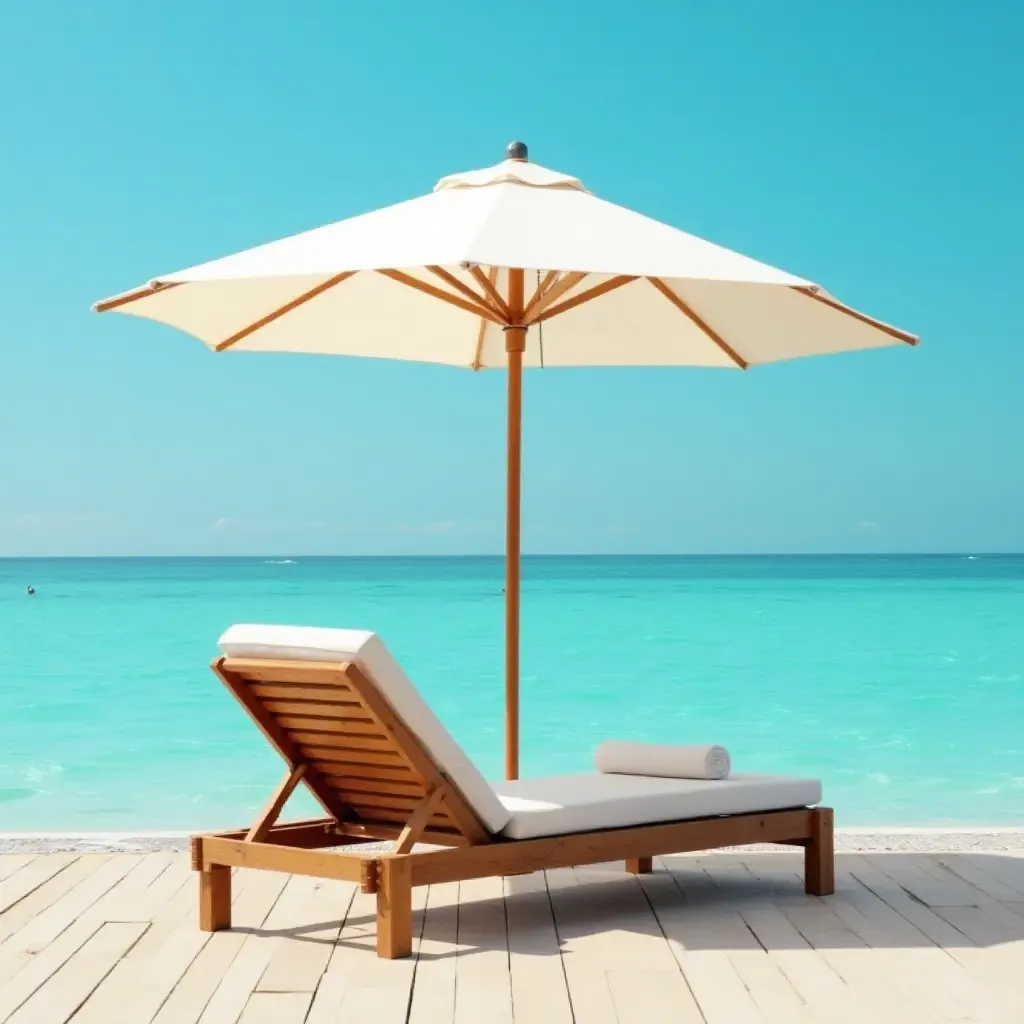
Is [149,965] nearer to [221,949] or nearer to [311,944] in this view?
[221,949]

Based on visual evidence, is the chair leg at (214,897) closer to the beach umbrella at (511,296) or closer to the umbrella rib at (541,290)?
the beach umbrella at (511,296)

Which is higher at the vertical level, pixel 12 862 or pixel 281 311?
pixel 281 311

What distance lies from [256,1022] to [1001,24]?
2752 centimetres

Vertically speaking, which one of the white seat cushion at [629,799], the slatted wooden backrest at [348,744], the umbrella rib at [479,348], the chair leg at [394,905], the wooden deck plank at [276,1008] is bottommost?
the wooden deck plank at [276,1008]

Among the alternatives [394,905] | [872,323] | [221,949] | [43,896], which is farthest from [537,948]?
[872,323]

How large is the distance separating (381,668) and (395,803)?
0.58 meters

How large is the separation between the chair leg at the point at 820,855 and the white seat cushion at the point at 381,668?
1113mm

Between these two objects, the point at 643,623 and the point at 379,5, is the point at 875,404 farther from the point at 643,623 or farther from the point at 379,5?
the point at 379,5

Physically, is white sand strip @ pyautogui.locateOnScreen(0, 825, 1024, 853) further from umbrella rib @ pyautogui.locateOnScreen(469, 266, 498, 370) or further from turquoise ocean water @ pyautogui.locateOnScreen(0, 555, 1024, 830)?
turquoise ocean water @ pyautogui.locateOnScreen(0, 555, 1024, 830)

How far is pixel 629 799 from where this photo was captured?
4.23 metres

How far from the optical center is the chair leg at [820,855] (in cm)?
462

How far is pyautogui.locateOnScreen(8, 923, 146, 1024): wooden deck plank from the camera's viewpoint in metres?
3.31

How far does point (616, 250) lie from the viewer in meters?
4.25

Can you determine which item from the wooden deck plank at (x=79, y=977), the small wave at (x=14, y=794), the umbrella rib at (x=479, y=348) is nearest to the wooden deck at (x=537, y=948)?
the wooden deck plank at (x=79, y=977)
